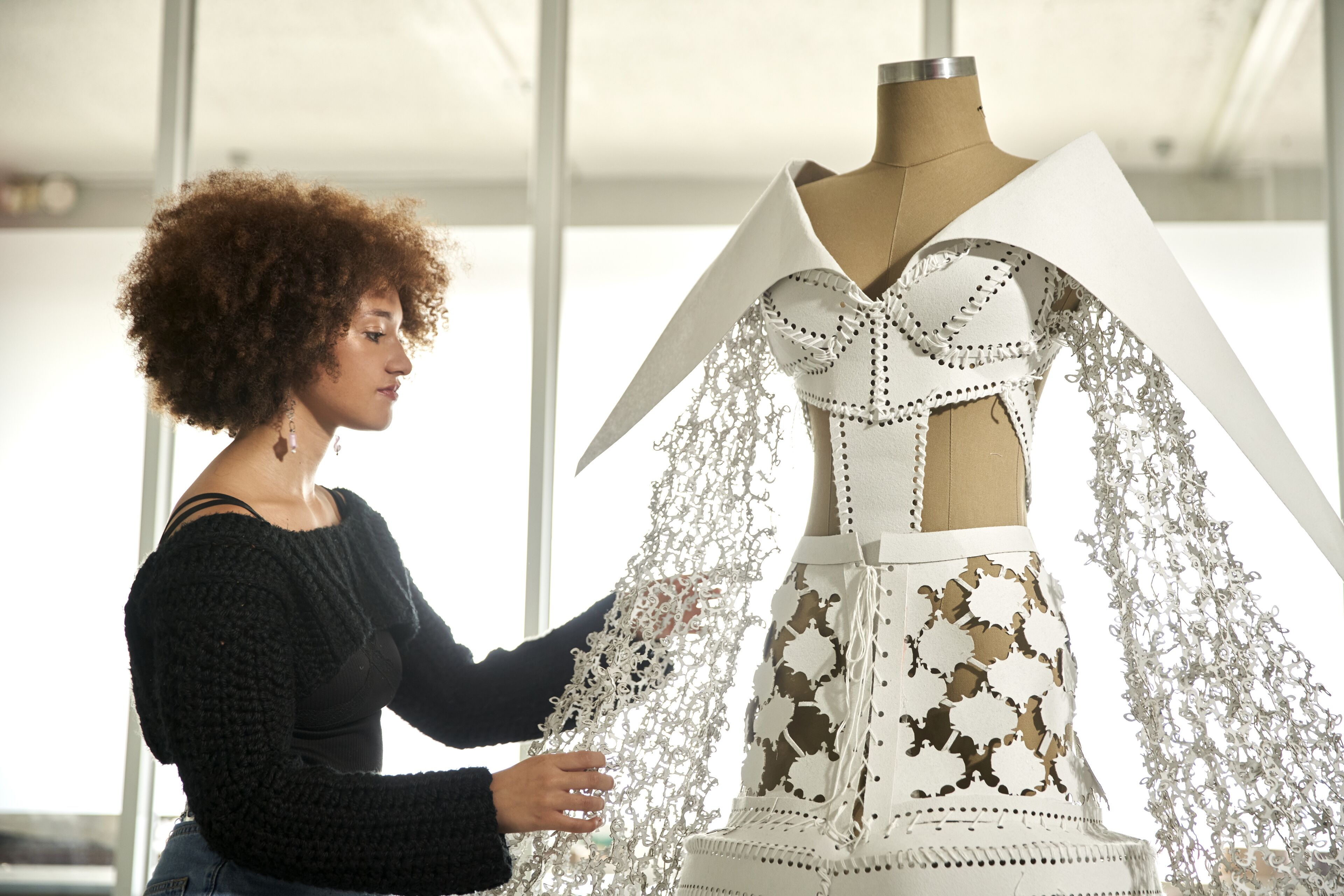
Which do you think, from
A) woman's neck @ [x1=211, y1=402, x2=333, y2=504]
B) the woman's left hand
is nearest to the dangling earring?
woman's neck @ [x1=211, y1=402, x2=333, y2=504]

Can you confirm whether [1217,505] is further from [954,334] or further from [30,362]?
[30,362]

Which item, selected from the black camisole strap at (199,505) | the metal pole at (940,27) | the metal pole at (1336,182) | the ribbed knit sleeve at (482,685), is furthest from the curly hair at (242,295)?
the metal pole at (1336,182)

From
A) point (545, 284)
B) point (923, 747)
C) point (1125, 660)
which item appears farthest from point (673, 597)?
point (545, 284)

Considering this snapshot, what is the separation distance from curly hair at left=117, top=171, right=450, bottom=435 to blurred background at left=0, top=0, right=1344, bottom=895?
0.96 metres

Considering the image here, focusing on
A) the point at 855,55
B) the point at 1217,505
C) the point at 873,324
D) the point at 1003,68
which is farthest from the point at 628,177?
the point at 873,324

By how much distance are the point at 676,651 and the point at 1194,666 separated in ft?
1.85

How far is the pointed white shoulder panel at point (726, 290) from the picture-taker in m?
1.25

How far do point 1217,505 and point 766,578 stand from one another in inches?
36.3

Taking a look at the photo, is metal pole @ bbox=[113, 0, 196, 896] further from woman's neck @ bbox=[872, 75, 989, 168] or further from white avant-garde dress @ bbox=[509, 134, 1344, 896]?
woman's neck @ bbox=[872, 75, 989, 168]

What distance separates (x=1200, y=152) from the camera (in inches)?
99.7

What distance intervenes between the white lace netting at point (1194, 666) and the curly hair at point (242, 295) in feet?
3.12

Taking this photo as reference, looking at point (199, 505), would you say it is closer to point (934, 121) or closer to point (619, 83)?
point (934, 121)

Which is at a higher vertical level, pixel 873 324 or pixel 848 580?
pixel 873 324

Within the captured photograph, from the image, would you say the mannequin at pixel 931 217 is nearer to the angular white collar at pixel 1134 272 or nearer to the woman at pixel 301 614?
the angular white collar at pixel 1134 272
